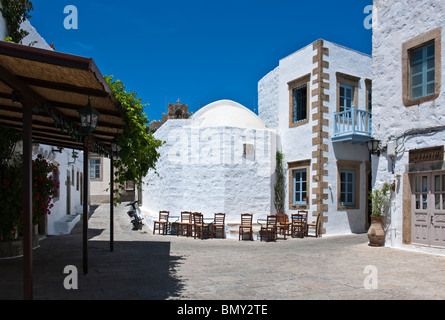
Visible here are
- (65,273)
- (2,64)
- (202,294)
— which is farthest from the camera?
(65,273)

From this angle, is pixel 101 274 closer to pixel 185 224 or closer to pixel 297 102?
pixel 185 224

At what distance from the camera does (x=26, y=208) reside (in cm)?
372

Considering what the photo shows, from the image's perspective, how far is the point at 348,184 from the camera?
1359 centimetres

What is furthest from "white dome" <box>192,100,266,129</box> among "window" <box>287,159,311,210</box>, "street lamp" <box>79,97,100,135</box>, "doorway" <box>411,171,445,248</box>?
"street lamp" <box>79,97,100,135</box>

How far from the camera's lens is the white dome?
46.6 feet

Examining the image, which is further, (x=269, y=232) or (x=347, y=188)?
(x=347, y=188)

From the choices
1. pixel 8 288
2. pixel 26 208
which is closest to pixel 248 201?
pixel 8 288

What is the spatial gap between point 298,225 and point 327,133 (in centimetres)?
345

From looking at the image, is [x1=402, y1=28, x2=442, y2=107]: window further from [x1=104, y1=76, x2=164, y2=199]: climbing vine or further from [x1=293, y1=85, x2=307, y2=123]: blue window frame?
[x1=104, y1=76, x2=164, y2=199]: climbing vine

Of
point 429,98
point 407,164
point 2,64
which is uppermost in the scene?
point 429,98

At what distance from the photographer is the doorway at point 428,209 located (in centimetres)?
866

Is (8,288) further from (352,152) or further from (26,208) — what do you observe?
(352,152)

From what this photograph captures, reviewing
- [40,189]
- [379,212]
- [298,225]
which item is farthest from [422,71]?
[40,189]
